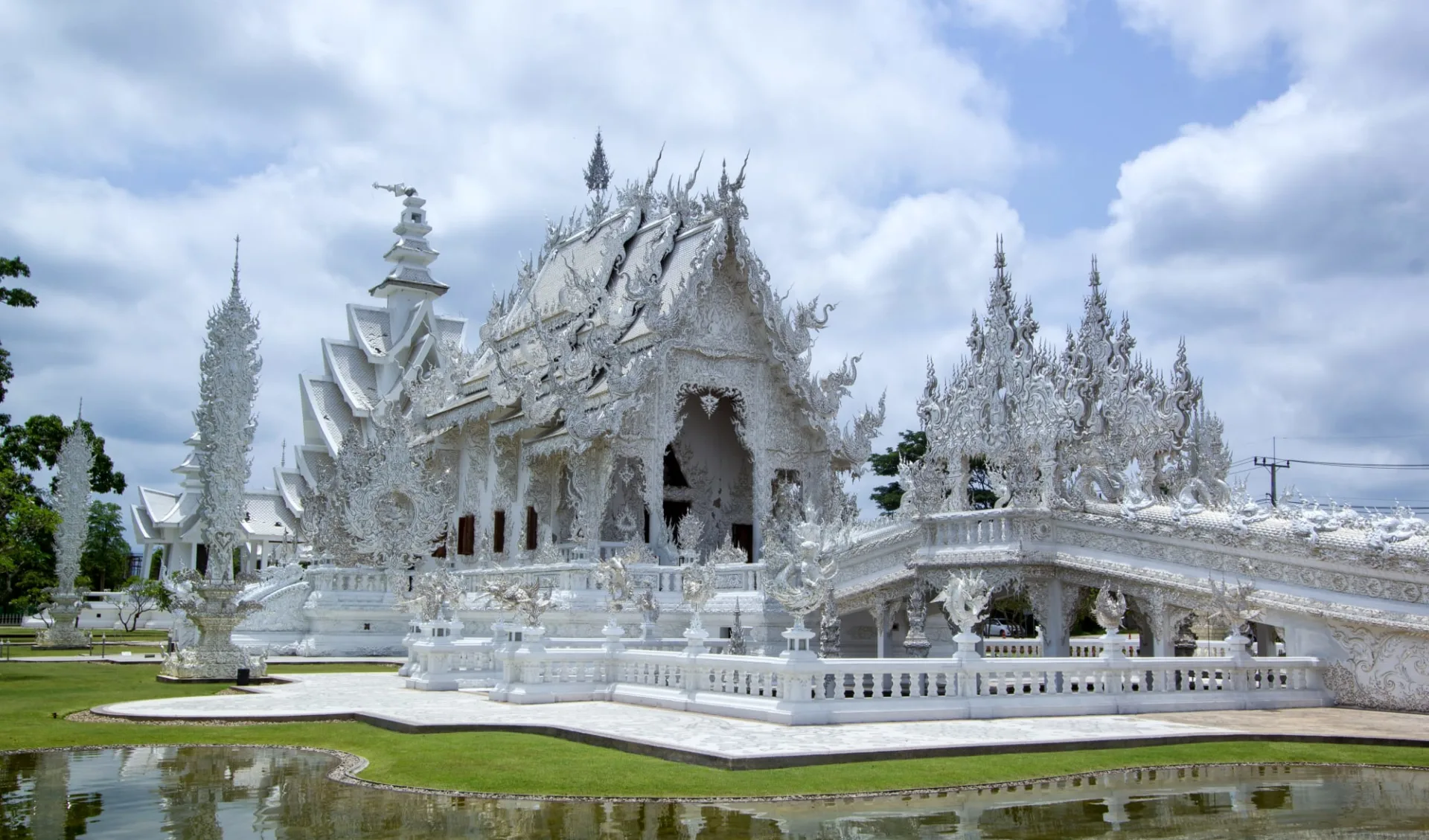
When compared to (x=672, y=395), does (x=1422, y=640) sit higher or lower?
lower

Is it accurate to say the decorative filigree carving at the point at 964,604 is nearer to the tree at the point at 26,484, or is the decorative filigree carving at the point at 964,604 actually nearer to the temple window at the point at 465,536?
the tree at the point at 26,484

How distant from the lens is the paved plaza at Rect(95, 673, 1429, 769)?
898cm

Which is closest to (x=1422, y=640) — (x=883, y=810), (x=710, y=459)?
(x=883, y=810)

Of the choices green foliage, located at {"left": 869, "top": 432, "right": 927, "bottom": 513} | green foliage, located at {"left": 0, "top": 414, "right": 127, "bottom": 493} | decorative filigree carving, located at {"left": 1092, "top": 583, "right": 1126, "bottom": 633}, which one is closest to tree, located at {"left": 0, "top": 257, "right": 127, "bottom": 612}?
green foliage, located at {"left": 0, "top": 414, "right": 127, "bottom": 493}

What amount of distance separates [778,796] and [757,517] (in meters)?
15.7

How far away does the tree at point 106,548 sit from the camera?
2218 inches

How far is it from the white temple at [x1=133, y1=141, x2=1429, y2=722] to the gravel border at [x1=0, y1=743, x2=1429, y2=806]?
274 centimetres

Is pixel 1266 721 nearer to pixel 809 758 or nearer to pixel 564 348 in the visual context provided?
pixel 809 758

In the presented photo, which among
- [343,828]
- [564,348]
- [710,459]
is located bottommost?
[343,828]

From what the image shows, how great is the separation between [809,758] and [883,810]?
1479 mm

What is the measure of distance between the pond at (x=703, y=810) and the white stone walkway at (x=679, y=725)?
1326 millimetres

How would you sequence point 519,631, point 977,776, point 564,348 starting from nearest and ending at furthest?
point 977,776 < point 519,631 < point 564,348

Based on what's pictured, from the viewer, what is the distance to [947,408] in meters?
20.0

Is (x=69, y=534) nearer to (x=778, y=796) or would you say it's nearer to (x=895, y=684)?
(x=895, y=684)
